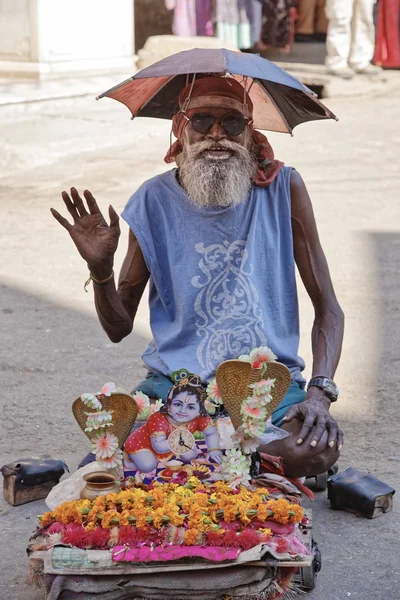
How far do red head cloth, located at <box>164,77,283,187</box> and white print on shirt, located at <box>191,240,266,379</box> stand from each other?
297 mm

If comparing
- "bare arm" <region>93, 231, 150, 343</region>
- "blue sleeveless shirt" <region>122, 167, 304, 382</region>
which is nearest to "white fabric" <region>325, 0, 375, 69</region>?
"blue sleeveless shirt" <region>122, 167, 304, 382</region>

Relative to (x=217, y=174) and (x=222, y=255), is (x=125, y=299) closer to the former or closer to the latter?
(x=222, y=255)

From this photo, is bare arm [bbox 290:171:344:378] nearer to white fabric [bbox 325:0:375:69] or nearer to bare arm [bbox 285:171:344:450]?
bare arm [bbox 285:171:344:450]

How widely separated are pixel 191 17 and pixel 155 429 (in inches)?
448

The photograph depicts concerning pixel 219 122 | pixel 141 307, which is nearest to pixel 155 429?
pixel 219 122

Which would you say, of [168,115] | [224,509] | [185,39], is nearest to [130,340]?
[168,115]

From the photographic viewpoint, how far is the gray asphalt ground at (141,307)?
11.2ft

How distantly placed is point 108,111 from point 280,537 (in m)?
8.53

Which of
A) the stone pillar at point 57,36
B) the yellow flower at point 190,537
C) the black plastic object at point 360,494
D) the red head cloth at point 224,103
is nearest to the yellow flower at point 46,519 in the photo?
the yellow flower at point 190,537

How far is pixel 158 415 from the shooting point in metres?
3.11

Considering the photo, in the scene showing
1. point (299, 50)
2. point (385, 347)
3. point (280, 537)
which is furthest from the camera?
point (299, 50)

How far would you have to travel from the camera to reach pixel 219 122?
3434mm

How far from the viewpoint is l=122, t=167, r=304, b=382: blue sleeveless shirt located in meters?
3.48

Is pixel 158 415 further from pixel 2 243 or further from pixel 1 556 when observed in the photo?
pixel 2 243
